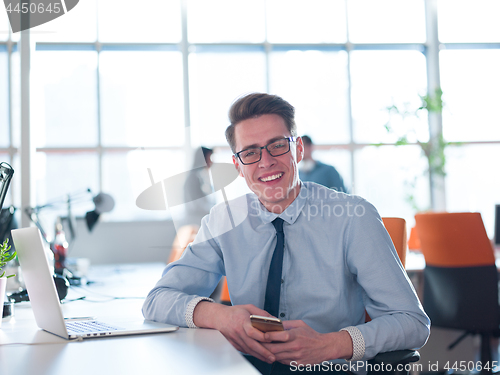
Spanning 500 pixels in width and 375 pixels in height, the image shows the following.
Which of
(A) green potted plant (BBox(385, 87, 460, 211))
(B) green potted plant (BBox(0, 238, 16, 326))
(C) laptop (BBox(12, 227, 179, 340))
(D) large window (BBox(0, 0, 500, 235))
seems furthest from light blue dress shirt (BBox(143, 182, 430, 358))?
(A) green potted plant (BBox(385, 87, 460, 211))

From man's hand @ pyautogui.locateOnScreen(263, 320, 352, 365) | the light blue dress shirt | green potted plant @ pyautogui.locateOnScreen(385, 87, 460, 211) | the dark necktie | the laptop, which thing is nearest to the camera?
the laptop

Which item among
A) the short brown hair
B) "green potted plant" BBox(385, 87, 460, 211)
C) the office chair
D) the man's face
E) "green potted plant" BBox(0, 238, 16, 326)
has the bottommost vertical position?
the office chair

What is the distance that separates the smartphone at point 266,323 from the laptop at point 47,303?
0.65 ft

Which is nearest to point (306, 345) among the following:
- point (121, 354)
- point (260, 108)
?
point (121, 354)

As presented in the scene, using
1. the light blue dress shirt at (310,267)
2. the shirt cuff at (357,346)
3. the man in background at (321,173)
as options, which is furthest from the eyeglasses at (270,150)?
the man in background at (321,173)

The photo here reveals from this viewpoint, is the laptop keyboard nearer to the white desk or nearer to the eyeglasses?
the white desk

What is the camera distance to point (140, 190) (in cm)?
228

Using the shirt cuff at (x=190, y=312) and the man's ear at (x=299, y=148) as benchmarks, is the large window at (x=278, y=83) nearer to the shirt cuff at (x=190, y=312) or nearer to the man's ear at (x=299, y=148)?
the man's ear at (x=299, y=148)

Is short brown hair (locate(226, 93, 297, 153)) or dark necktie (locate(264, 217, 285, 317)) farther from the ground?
short brown hair (locate(226, 93, 297, 153))

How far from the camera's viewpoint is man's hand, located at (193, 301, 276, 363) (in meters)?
1.06

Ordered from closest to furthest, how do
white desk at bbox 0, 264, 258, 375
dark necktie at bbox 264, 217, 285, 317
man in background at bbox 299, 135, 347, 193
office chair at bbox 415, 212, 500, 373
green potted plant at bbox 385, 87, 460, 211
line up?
1. white desk at bbox 0, 264, 258, 375
2. dark necktie at bbox 264, 217, 285, 317
3. office chair at bbox 415, 212, 500, 373
4. man in background at bbox 299, 135, 347, 193
5. green potted plant at bbox 385, 87, 460, 211

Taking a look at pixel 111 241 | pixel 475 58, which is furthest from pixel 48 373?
pixel 475 58

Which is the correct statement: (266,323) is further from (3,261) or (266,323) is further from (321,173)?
(321,173)

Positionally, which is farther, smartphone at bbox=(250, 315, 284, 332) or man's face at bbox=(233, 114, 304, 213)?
man's face at bbox=(233, 114, 304, 213)
